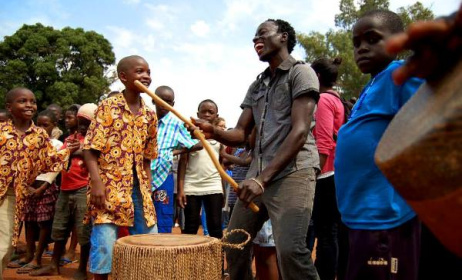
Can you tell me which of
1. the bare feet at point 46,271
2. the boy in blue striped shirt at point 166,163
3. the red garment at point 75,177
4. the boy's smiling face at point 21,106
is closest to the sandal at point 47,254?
the bare feet at point 46,271

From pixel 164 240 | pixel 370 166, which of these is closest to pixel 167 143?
pixel 164 240

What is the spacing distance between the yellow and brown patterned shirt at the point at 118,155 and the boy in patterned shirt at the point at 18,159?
83 cm

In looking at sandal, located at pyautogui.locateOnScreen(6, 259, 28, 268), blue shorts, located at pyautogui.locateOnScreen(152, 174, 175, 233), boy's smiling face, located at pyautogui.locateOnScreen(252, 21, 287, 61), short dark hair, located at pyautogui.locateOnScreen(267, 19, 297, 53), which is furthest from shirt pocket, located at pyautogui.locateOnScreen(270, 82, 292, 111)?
sandal, located at pyautogui.locateOnScreen(6, 259, 28, 268)

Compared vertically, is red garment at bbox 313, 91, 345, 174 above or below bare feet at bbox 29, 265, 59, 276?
above

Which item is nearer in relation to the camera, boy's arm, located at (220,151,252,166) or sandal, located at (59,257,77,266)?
boy's arm, located at (220,151,252,166)

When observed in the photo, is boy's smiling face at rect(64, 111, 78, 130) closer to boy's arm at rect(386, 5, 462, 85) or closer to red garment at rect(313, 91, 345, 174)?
red garment at rect(313, 91, 345, 174)

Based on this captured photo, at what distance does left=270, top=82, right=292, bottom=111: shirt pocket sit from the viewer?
311 centimetres

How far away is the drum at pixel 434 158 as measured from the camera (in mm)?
901

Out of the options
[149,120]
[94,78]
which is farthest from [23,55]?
[149,120]

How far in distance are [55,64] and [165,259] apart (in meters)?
27.6

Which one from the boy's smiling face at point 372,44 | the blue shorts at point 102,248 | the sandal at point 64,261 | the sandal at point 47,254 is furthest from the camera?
the sandal at point 47,254

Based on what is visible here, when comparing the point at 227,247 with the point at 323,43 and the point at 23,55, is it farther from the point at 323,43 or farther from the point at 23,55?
the point at 23,55

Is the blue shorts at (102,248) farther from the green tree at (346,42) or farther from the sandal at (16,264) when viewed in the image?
the green tree at (346,42)

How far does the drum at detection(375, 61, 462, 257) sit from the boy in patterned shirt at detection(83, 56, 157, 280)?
2.78m
